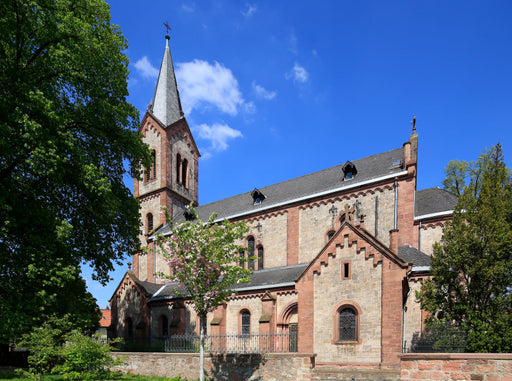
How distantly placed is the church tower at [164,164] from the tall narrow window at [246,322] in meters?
10.3

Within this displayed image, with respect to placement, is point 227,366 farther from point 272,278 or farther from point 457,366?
point 457,366

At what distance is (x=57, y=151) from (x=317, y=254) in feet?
42.2

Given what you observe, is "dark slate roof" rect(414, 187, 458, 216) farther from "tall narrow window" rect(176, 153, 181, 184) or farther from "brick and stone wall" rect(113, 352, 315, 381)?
"tall narrow window" rect(176, 153, 181, 184)

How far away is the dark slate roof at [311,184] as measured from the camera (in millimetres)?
21328

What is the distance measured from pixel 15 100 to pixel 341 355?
16493 millimetres

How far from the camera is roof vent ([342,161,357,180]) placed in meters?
22.1

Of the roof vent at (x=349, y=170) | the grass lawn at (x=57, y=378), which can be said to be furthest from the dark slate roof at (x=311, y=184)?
the grass lawn at (x=57, y=378)

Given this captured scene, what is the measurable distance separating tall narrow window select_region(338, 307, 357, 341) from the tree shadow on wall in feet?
12.3

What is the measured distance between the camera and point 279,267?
75.8 feet

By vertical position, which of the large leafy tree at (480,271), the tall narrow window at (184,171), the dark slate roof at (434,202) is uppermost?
the tall narrow window at (184,171)

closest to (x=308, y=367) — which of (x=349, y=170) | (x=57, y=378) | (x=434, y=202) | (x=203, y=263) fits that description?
(x=203, y=263)

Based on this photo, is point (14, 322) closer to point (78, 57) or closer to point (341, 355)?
point (78, 57)

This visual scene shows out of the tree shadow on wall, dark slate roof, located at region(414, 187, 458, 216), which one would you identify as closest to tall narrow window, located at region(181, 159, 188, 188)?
the tree shadow on wall

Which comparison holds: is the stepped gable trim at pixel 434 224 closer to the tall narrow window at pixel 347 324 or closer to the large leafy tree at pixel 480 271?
the large leafy tree at pixel 480 271
